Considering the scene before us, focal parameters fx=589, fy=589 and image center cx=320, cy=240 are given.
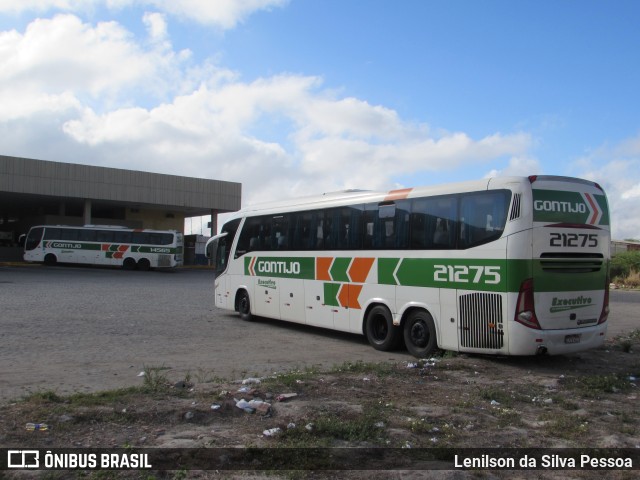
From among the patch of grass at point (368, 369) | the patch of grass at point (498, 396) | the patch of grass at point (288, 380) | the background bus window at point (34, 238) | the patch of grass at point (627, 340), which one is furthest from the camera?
the background bus window at point (34, 238)

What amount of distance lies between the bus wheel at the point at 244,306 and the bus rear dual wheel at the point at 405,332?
15.9 ft

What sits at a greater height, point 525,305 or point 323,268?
point 323,268

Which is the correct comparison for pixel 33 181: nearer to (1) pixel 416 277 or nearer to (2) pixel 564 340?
(1) pixel 416 277

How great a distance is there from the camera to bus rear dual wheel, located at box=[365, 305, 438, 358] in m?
10.7

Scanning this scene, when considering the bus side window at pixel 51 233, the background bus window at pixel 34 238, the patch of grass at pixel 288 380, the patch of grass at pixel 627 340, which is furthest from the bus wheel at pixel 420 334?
the background bus window at pixel 34 238

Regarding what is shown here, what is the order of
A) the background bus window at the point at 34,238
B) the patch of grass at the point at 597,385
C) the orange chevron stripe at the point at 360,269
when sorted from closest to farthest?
the patch of grass at the point at 597,385, the orange chevron stripe at the point at 360,269, the background bus window at the point at 34,238

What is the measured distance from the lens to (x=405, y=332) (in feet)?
36.9

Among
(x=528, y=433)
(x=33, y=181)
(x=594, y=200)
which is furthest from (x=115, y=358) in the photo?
(x=33, y=181)

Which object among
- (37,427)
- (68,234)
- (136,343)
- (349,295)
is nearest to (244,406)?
(37,427)

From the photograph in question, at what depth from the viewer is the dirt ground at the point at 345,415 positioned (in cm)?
532

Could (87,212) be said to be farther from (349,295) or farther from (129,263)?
(349,295)

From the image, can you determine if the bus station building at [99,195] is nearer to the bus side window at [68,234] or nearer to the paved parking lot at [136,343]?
the bus side window at [68,234]

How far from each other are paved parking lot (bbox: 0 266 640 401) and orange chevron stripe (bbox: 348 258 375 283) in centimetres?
145

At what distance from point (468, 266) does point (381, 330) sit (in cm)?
284
